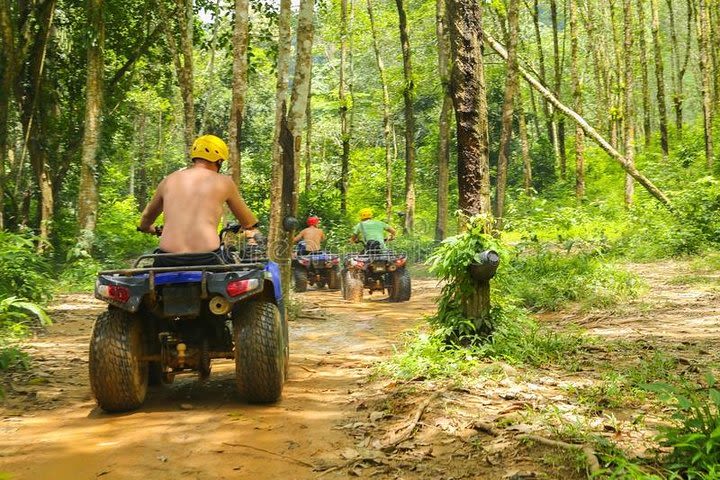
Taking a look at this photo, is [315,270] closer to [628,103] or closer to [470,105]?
[470,105]

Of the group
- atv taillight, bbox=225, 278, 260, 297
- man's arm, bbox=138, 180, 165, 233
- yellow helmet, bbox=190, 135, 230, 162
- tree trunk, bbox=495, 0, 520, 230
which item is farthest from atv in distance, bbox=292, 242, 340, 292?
atv taillight, bbox=225, 278, 260, 297

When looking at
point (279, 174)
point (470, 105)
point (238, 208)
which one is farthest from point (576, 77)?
point (238, 208)

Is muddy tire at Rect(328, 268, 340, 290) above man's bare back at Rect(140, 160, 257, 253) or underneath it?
underneath

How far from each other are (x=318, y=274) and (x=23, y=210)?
9.14 meters

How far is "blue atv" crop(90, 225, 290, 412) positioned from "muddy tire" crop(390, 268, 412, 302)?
7.52 meters

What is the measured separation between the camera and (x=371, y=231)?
13.4 m

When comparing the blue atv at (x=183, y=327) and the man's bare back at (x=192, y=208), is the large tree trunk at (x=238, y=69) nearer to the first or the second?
the man's bare back at (x=192, y=208)

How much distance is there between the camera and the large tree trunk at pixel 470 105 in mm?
6375

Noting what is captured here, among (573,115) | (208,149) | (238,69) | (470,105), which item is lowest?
(208,149)

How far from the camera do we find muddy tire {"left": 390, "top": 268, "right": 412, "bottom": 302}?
41.9 ft

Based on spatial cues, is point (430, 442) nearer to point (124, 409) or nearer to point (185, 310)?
point (185, 310)

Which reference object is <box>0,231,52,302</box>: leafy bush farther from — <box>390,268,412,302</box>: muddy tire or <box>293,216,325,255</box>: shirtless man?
<box>293,216,325,255</box>: shirtless man

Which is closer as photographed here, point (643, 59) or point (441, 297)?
point (441, 297)

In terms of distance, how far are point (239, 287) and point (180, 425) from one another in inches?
39.8
